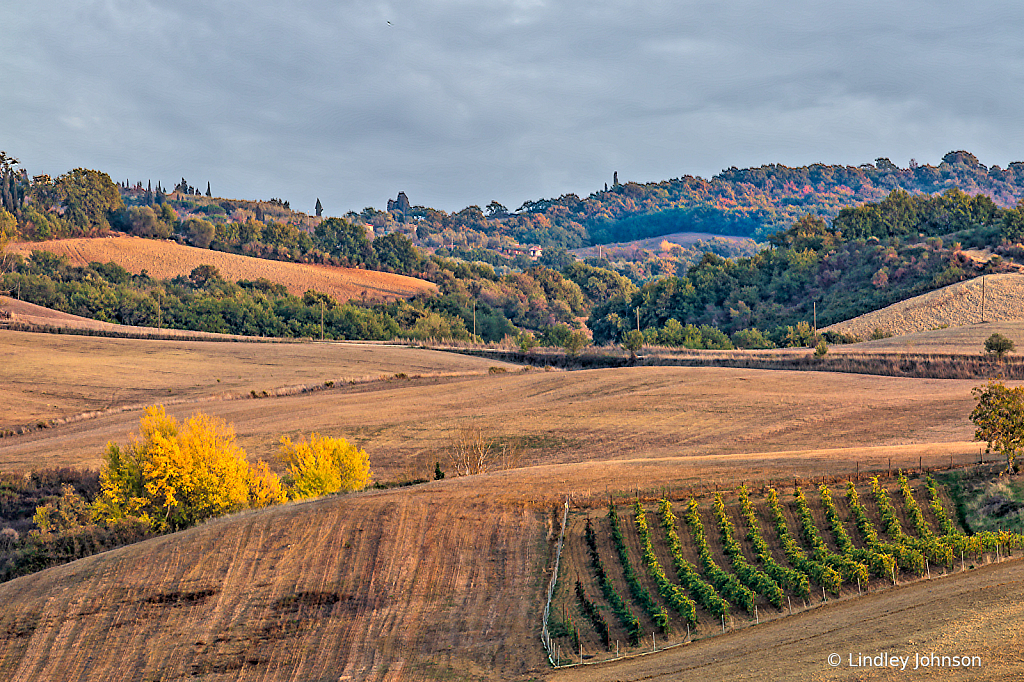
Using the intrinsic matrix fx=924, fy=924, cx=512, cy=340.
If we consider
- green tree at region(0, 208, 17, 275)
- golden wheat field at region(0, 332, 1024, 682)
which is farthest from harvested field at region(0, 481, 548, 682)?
green tree at region(0, 208, 17, 275)

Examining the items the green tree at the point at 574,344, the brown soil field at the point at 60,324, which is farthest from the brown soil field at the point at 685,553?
the brown soil field at the point at 60,324

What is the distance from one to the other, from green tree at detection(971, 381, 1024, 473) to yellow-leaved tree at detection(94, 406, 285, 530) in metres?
24.3

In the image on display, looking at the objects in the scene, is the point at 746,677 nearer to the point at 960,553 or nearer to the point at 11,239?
the point at 960,553

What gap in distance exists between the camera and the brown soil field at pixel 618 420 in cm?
4000

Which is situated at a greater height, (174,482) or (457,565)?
(174,482)

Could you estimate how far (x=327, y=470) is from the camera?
36.0 m

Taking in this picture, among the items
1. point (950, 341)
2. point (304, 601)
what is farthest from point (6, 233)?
point (304, 601)

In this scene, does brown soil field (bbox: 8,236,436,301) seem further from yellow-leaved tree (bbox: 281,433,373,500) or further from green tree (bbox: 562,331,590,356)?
yellow-leaved tree (bbox: 281,433,373,500)

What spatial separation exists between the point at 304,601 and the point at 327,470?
43.3 feet

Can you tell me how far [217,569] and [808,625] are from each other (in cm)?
1512

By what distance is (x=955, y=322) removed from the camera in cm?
9231

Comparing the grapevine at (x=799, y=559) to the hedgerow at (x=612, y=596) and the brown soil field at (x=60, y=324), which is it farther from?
the brown soil field at (x=60, y=324)

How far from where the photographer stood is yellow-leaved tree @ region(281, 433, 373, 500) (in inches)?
1412

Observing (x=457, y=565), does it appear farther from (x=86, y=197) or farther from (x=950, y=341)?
(x=86, y=197)
